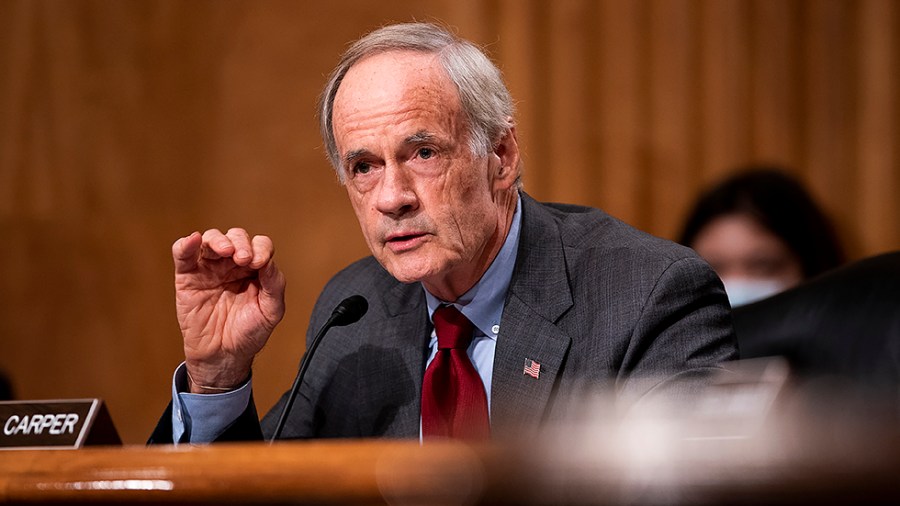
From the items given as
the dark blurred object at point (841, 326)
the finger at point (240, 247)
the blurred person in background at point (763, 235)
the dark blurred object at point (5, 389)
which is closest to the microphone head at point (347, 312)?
the finger at point (240, 247)

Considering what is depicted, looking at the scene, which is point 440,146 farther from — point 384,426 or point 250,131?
point 250,131

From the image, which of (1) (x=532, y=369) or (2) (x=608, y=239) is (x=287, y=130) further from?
(1) (x=532, y=369)

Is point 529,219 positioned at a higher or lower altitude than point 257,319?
higher

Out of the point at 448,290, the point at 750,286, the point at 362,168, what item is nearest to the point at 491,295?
the point at 448,290

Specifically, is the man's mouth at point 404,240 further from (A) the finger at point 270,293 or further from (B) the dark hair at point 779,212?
(B) the dark hair at point 779,212

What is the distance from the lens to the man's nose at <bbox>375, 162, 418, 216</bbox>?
1.79 meters

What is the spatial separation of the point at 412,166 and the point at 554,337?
0.39 meters

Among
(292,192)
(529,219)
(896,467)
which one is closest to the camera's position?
(896,467)

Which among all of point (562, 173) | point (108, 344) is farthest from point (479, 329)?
point (108, 344)

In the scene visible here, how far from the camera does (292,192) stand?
3938 mm

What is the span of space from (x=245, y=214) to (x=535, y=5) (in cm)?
133

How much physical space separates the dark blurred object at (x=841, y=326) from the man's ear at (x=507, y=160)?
1.68ft

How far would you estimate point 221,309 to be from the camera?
1933 mm

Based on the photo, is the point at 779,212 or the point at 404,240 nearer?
the point at 404,240
